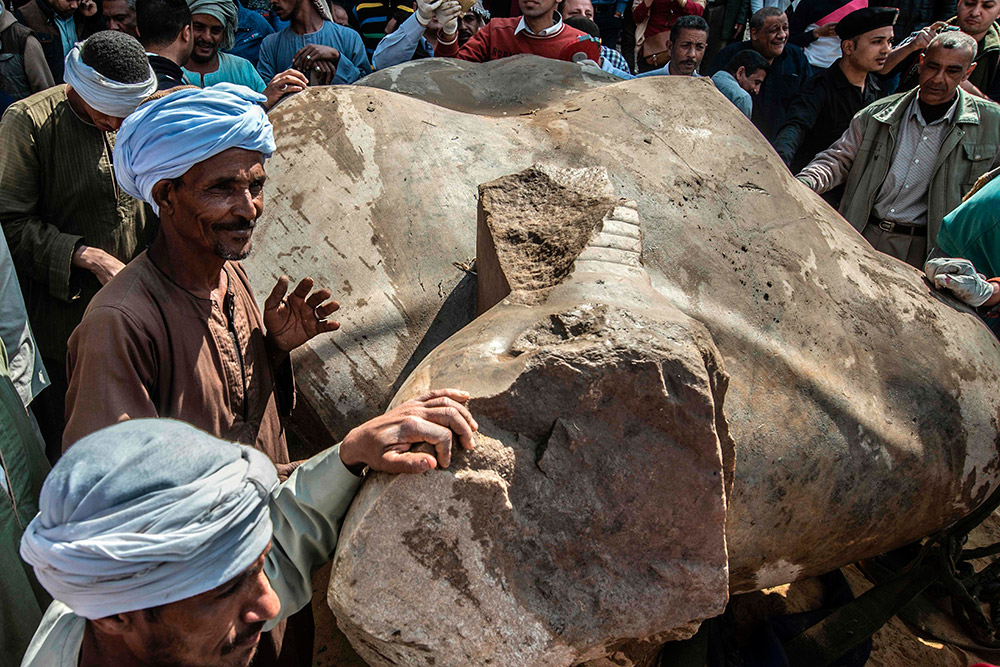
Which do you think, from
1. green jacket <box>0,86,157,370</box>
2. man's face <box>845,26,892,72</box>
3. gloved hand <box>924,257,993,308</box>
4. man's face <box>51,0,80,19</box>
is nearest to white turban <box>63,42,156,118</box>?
green jacket <box>0,86,157,370</box>

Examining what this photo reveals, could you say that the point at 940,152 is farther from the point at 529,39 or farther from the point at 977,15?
the point at 529,39

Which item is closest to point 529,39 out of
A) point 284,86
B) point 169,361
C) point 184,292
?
point 284,86

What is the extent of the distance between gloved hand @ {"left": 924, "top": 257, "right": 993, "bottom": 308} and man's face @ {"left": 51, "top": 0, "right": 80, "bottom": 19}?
14.6ft

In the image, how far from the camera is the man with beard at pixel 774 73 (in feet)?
17.6

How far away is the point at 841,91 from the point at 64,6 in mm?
4519

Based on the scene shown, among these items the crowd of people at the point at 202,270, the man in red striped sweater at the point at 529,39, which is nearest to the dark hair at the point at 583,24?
the crowd of people at the point at 202,270

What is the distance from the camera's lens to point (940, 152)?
4.31 m

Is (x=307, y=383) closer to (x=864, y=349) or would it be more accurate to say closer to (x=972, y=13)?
(x=864, y=349)

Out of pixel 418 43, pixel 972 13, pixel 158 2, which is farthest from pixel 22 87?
pixel 972 13

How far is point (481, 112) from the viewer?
130 inches

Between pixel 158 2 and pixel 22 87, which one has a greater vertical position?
pixel 158 2

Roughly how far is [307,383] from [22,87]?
3103 mm

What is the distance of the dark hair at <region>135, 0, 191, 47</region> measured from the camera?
11.0 ft

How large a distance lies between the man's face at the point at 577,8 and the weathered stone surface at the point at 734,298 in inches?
99.0
